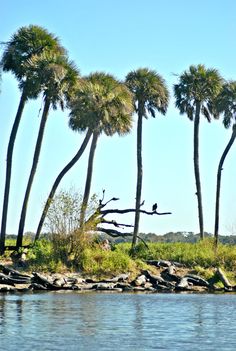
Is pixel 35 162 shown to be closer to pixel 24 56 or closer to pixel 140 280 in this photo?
pixel 24 56

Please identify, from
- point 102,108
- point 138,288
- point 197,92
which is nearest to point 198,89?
point 197,92

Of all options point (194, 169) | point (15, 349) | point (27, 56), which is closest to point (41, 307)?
point (15, 349)

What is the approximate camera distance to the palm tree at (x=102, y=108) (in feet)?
196

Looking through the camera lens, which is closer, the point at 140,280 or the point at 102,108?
the point at 140,280

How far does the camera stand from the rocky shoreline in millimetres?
47969

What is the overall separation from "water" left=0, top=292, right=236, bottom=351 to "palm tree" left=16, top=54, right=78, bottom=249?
15.7m

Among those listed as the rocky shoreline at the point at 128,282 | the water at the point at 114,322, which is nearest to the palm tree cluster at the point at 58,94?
the rocky shoreline at the point at 128,282

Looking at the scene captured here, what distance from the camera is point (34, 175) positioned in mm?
58844

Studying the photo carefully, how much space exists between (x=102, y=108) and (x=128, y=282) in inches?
523

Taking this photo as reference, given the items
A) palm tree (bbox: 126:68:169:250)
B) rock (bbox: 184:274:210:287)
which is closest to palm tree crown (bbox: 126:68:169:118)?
palm tree (bbox: 126:68:169:250)

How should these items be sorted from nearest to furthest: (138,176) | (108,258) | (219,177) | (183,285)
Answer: (183,285) < (108,258) < (138,176) < (219,177)

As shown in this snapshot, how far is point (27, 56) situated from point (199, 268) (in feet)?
59.8

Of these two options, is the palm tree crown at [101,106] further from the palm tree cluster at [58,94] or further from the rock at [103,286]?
the rock at [103,286]

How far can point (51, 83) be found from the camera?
58625mm
